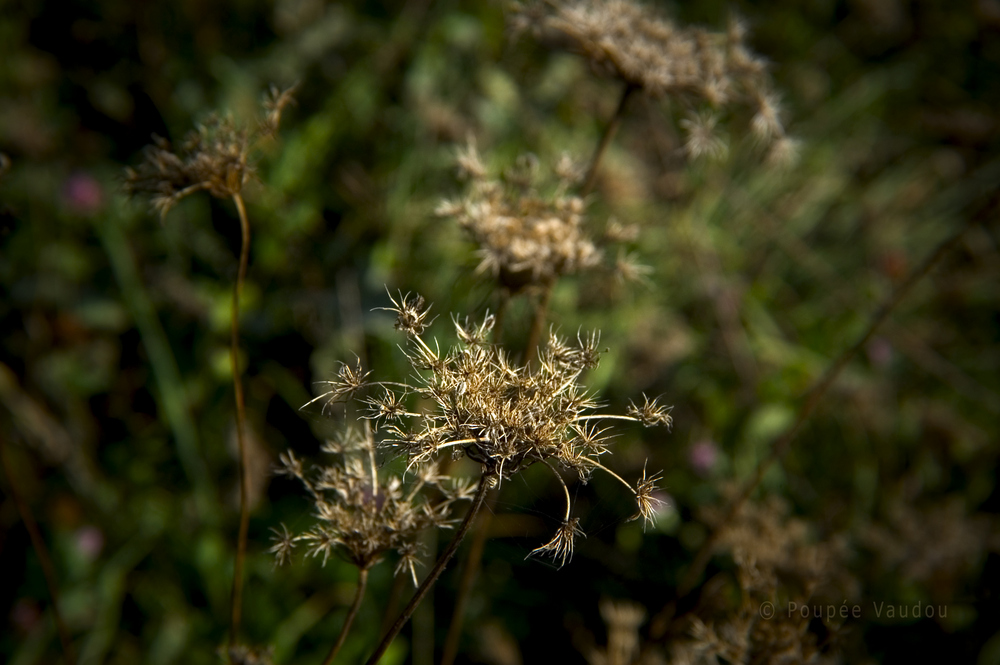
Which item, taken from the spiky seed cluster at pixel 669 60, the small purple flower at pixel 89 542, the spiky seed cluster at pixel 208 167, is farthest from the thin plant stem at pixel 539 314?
the small purple flower at pixel 89 542

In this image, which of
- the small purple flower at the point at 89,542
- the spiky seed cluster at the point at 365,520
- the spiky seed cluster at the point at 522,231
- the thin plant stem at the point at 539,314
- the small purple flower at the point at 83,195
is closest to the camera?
the spiky seed cluster at the point at 365,520

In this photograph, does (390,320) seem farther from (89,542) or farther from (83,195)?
(83,195)

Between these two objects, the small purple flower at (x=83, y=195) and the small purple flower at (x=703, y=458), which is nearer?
the small purple flower at (x=703, y=458)

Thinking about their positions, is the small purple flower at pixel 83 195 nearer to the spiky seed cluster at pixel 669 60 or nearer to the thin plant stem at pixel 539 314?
the spiky seed cluster at pixel 669 60

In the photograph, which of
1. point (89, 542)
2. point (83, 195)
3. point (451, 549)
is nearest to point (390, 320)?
point (89, 542)

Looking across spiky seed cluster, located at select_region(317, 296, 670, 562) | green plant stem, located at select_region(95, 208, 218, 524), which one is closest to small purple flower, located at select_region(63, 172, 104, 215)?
green plant stem, located at select_region(95, 208, 218, 524)
